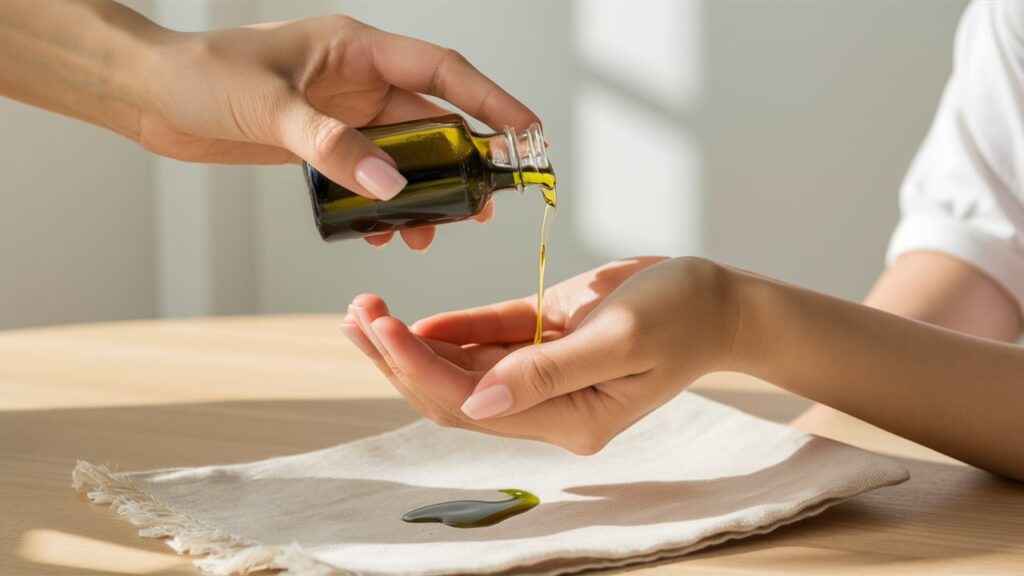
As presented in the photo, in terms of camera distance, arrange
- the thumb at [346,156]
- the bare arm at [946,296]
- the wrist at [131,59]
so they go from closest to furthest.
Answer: the thumb at [346,156] → the wrist at [131,59] → the bare arm at [946,296]

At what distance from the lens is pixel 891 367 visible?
89 cm

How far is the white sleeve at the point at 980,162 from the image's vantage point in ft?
4.34

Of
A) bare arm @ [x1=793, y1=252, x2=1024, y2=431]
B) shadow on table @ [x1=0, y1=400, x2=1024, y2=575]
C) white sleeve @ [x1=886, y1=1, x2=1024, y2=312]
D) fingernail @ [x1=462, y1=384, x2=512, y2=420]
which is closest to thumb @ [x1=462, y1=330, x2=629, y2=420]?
fingernail @ [x1=462, y1=384, x2=512, y2=420]

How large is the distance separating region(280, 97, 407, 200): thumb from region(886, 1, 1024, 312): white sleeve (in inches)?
30.1

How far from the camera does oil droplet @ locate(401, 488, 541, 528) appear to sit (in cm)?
79

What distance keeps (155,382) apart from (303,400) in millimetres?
186

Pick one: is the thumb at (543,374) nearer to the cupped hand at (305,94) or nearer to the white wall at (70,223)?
the cupped hand at (305,94)

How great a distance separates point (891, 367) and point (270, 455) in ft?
1.71

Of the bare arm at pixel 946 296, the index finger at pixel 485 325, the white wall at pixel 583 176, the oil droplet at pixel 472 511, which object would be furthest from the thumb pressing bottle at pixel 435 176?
the white wall at pixel 583 176

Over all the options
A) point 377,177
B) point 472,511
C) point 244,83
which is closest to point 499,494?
point 472,511

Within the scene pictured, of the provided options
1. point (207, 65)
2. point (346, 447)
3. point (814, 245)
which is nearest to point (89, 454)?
point (346, 447)

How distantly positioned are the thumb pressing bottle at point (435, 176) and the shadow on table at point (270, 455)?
0.79 ft

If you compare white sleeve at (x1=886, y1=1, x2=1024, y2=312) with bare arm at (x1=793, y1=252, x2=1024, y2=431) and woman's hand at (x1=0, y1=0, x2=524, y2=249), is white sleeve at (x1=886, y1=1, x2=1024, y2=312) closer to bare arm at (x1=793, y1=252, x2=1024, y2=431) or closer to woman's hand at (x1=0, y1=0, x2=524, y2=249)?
bare arm at (x1=793, y1=252, x2=1024, y2=431)

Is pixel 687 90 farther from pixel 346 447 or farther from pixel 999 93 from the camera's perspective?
pixel 346 447
